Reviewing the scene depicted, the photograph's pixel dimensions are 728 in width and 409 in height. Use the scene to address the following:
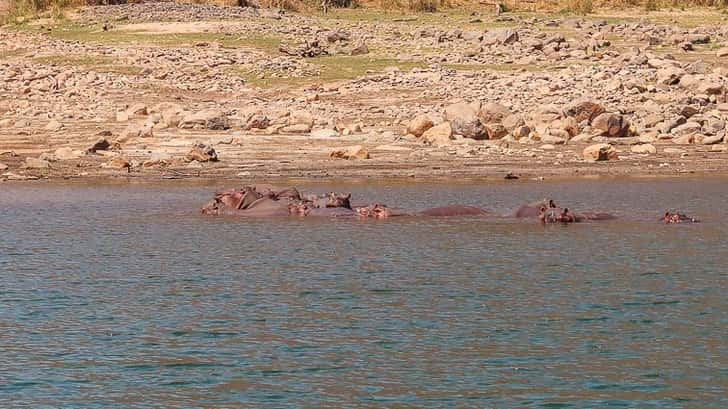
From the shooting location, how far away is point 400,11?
43.8 meters

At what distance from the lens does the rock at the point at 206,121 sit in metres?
26.3

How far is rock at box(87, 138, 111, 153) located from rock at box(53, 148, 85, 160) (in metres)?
0.24

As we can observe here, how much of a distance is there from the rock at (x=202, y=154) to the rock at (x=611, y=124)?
25.3ft

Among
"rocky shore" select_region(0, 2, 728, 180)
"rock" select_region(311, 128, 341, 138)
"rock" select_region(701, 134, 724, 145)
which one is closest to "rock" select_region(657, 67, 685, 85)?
"rocky shore" select_region(0, 2, 728, 180)

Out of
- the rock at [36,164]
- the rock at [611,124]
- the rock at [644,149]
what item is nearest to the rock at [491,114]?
the rock at [611,124]

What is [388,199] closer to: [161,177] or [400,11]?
[161,177]

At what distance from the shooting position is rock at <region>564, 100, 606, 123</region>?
83.7ft

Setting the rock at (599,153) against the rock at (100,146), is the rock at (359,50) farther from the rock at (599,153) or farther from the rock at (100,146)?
the rock at (599,153)

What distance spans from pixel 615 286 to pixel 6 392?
20.3 ft

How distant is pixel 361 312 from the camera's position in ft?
36.3

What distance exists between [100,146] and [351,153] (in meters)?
5.14

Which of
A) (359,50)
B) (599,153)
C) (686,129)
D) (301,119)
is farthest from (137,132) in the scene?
(686,129)

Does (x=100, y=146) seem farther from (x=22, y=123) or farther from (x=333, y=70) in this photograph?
(x=333, y=70)

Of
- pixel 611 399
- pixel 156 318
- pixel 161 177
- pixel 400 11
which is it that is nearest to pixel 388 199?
pixel 161 177
